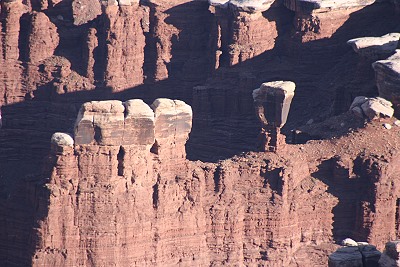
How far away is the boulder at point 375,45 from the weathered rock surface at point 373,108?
3671 millimetres

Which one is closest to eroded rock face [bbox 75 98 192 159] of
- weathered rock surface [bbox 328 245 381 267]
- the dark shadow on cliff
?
the dark shadow on cliff

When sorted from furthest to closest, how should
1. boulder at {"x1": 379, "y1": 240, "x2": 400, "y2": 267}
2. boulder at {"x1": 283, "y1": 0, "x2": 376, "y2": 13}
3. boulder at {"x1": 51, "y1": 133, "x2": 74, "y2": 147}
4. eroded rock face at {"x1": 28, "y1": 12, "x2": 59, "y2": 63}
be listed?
eroded rock face at {"x1": 28, "y1": 12, "x2": 59, "y2": 63}, boulder at {"x1": 283, "y1": 0, "x2": 376, "y2": 13}, boulder at {"x1": 51, "y1": 133, "x2": 74, "y2": 147}, boulder at {"x1": 379, "y1": 240, "x2": 400, "y2": 267}

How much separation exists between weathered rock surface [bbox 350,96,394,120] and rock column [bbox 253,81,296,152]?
3.40m

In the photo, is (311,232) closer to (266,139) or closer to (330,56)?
(266,139)

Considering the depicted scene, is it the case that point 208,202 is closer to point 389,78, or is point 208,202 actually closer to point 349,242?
point 349,242

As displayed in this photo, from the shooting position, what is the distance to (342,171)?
266ft

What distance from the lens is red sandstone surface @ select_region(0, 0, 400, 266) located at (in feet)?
251

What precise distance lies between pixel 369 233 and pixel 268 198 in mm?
3897

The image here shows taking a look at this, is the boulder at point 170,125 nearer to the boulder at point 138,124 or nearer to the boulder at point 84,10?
the boulder at point 138,124

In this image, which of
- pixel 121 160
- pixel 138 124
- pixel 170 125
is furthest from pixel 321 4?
pixel 121 160

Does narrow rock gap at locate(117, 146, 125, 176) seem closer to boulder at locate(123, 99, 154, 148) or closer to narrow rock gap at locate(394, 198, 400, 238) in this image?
boulder at locate(123, 99, 154, 148)

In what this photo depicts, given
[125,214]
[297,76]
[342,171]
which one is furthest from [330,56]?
[125,214]

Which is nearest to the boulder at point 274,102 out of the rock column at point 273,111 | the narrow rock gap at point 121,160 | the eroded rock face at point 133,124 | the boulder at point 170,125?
the rock column at point 273,111

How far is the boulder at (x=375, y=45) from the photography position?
86.8 meters
